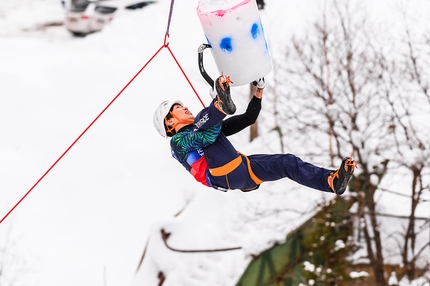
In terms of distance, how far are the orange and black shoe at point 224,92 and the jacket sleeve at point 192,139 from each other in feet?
1.36

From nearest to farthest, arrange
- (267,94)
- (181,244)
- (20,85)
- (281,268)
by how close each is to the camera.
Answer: (181,244) → (281,268) → (267,94) → (20,85)

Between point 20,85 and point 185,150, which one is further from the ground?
point 185,150

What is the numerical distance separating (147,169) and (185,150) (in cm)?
989

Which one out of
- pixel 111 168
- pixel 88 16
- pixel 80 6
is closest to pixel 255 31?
pixel 111 168

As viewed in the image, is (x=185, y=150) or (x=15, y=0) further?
(x=15, y=0)

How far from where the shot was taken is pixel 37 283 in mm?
10664

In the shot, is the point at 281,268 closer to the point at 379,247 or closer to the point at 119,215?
the point at 379,247

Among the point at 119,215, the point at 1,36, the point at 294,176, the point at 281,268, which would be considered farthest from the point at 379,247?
the point at 1,36

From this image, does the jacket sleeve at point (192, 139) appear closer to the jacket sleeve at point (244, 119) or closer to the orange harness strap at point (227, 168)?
the orange harness strap at point (227, 168)

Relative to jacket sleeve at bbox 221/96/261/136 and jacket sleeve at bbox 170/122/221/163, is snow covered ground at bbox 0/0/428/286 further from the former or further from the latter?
jacket sleeve at bbox 170/122/221/163

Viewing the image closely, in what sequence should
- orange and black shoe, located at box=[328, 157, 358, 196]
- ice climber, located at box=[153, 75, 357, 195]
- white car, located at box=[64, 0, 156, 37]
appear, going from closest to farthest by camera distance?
orange and black shoe, located at box=[328, 157, 358, 196] < ice climber, located at box=[153, 75, 357, 195] < white car, located at box=[64, 0, 156, 37]

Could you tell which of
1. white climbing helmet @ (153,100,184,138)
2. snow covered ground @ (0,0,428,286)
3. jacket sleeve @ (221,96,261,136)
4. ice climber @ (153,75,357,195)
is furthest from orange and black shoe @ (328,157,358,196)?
snow covered ground @ (0,0,428,286)

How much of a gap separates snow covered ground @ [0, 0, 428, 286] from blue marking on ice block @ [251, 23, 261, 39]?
669cm

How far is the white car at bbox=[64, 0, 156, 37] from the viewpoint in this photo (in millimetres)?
18844
